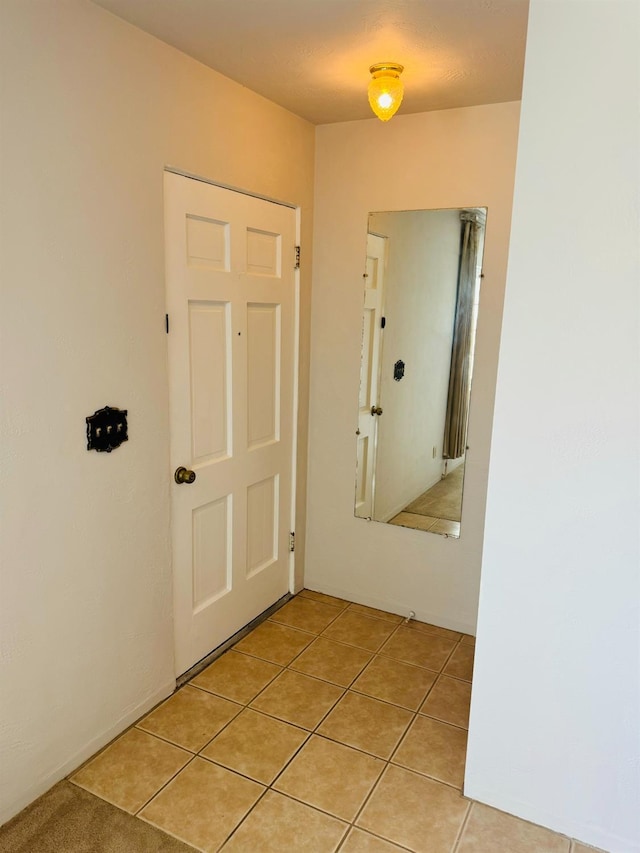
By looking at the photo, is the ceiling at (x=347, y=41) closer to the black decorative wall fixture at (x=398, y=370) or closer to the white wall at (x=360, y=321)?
the white wall at (x=360, y=321)

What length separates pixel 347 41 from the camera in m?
1.88

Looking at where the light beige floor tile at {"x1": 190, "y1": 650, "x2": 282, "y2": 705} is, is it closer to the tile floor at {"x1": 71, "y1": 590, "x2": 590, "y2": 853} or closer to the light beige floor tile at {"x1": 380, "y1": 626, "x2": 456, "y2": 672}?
the tile floor at {"x1": 71, "y1": 590, "x2": 590, "y2": 853}

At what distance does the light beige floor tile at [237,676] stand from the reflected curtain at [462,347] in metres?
1.20

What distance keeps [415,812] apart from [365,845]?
7.7 inches

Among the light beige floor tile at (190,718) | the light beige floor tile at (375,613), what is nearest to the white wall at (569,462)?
the light beige floor tile at (190,718)

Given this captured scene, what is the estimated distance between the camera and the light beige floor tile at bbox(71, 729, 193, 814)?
186cm

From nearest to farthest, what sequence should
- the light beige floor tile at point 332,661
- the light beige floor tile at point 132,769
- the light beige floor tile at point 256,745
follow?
the light beige floor tile at point 132,769
the light beige floor tile at point 256,745
the light beige floor tile at point 332,661

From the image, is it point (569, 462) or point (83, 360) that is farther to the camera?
point (83, 360)

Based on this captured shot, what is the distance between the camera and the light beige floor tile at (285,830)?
5.59 feet

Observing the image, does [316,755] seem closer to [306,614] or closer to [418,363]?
[306,614]

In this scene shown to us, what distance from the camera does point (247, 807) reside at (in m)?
1.84

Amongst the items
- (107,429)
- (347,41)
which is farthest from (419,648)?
(347,41)

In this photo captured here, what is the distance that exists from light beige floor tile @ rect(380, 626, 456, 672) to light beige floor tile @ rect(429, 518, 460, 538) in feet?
1.55

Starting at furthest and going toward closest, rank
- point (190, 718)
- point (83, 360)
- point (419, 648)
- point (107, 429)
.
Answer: point (419, 648), point (190, 718), point (107, 429), point (83, 360)
